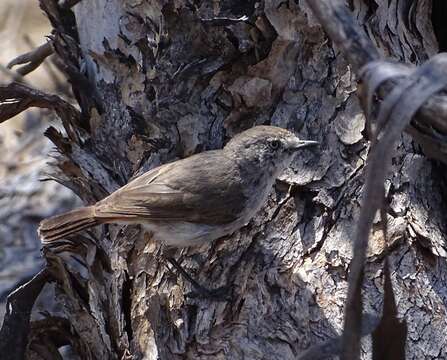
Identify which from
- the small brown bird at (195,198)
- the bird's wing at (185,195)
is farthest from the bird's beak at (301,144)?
the bird's wing at (185,195)

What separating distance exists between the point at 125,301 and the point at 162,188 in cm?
59

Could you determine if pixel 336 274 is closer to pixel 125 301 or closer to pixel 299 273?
pixel 299 273

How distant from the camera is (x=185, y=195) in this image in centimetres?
453

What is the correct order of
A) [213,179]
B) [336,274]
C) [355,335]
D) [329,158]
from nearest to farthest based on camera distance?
1. [355,335]
2. [336,274]
3. [329,158]
4. [213,179]

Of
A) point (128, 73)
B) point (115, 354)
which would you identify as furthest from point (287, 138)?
point (115, 354)

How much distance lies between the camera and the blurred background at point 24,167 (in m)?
6.62

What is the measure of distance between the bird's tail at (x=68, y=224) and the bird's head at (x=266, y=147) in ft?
2.57

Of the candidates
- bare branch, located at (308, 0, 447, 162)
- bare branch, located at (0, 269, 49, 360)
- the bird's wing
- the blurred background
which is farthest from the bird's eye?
the blurred background

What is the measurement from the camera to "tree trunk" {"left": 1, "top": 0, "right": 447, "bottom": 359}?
12.8ft

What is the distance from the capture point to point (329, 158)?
168 inches

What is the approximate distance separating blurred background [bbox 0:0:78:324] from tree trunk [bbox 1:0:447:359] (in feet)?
5.60

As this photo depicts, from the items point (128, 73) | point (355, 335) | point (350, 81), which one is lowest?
point (355, 335)

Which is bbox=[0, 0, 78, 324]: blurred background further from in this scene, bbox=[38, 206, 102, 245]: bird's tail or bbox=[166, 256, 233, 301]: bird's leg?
bbox=[166, 256, 233, 301]: bird's leg

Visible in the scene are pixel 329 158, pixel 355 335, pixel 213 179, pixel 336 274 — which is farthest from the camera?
pixel 213 179
